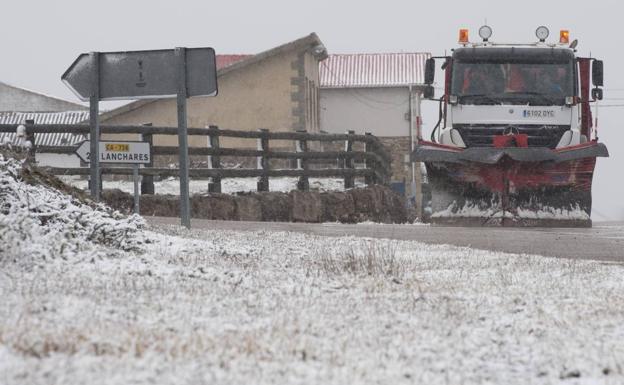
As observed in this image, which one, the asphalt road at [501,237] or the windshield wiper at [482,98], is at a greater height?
the windshield wiper at [482,98]

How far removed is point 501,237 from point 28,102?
192 ft

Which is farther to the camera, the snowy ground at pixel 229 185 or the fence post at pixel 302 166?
the fence post at pixel 302 166

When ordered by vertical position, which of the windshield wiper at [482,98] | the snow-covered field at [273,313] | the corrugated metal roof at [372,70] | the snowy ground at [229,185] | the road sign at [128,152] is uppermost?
the corrugated metal roof at [372,70]

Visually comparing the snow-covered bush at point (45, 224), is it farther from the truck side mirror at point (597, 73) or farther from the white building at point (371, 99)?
the white building at point (371, 99)

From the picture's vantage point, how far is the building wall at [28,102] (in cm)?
6831

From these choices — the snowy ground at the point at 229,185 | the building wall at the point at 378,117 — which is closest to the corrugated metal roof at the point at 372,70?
the building wall at the point at 378,117

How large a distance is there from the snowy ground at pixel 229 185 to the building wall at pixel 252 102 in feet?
57.4

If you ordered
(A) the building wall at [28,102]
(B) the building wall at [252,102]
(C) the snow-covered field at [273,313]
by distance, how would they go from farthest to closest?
(A) the building wall at [28,102] → (B) the building wall at [252,102] → (C) the snow-covered field at [273,313]

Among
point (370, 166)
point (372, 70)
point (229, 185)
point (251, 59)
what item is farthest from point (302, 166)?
point (372, 70)

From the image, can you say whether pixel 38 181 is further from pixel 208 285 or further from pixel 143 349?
pixel 143 349

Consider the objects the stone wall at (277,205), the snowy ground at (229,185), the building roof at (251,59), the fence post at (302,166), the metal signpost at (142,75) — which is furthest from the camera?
the building roof at (251,59)

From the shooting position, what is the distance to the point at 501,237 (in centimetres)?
1364

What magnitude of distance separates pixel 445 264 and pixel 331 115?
1767 inches

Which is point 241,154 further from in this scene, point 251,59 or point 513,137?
point 251,59
